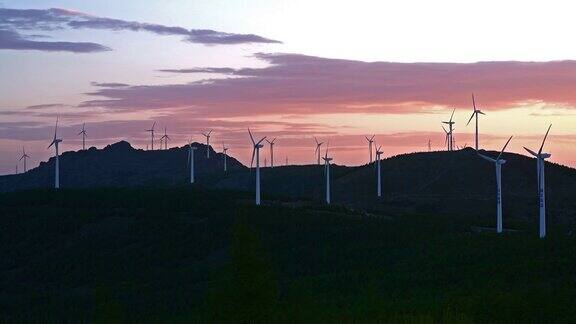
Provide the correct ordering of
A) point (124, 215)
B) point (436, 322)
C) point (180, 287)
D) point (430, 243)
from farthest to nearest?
1. point (124, 215)
2. point (430, 243)
3. point (180, 287)
4. point (436, 322)

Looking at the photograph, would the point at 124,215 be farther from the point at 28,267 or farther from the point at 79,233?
the point at 28,267

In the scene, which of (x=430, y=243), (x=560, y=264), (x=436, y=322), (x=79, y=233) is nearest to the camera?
(x=436, y=322)

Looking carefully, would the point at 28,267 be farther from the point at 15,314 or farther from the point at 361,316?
the point at 361,316

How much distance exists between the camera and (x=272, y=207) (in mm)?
170250

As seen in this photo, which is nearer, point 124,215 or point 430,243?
point 430,243

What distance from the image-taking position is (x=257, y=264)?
1928 inches

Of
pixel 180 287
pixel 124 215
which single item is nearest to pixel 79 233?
pixel 124 215

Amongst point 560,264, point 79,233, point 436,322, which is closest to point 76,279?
point 79,233

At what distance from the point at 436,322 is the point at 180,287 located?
165 feet

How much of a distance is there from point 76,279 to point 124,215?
38866mm

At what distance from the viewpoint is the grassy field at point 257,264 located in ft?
226

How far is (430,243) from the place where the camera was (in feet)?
439

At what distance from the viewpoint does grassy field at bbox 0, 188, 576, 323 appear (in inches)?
2717

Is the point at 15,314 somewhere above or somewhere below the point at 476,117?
below
